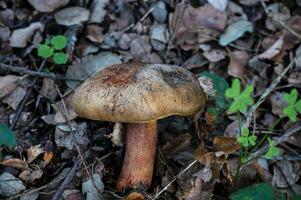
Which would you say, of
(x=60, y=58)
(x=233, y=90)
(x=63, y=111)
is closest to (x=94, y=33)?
(x=60, y=58)

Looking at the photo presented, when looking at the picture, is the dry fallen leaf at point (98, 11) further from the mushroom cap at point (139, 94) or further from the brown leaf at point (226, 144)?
the brown leaf at point (226, 144)

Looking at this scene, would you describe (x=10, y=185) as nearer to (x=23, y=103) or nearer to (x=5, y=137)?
(x=5, y=137)

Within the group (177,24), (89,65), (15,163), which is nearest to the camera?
(15,163)

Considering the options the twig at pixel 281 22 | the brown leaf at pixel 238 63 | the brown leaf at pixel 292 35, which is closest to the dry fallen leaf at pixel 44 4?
the brown leaf at pixel 238 63

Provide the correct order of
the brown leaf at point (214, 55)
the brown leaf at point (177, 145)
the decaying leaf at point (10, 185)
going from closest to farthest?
the decaying leaf at point (10, 185) < the brown leaf at point (177, 145) < the brown leaf at point (214, 55)

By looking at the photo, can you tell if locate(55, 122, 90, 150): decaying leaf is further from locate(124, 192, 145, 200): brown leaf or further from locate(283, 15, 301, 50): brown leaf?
locate(283, 15, 301, 50): brown leaf

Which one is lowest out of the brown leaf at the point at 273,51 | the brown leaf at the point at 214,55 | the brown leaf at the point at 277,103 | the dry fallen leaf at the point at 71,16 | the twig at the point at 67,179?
the twig at the point at 67,179

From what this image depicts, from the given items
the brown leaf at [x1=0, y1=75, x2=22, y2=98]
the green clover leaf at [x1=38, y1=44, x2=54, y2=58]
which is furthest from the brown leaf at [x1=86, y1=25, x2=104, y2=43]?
the brown leaf at [x1=0, y1=75, x2=22, y2=98]

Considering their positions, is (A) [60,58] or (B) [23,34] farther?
(B) [23,34]
